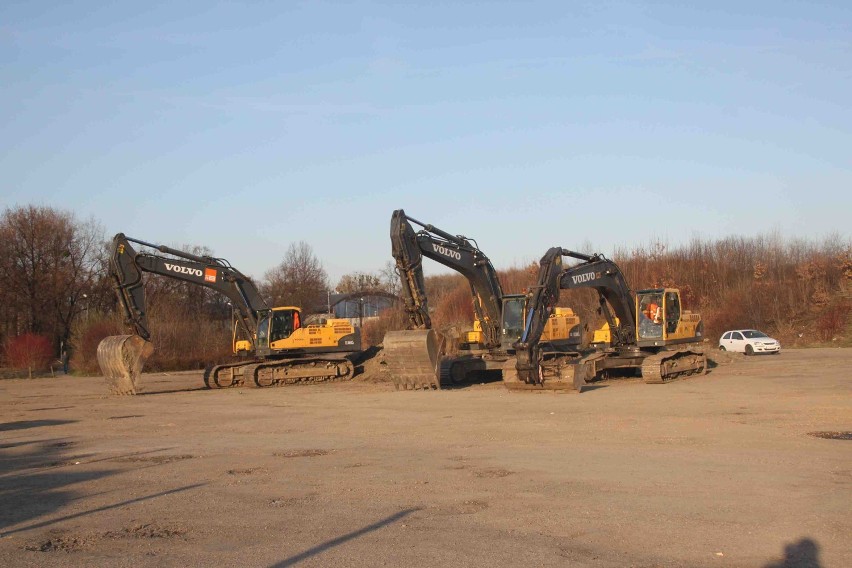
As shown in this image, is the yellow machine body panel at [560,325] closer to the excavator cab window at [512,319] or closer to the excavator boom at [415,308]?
the excavator cab window at [512,319]

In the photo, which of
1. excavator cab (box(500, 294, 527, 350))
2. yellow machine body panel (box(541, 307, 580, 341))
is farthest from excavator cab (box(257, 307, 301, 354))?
yellow machine body panel (box(541, 307, 580, 341))

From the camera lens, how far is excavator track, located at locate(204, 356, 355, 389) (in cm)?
3253

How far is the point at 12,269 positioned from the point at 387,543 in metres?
59.8

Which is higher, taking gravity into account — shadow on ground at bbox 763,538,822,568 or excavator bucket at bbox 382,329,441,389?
excavator bucket at bbox 382,329,441,389

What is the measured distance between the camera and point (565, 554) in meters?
8.08

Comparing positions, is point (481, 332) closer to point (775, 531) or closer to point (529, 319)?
point (529, 319)

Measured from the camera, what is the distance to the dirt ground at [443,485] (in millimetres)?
8359

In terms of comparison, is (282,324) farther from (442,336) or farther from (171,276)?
(442,336)

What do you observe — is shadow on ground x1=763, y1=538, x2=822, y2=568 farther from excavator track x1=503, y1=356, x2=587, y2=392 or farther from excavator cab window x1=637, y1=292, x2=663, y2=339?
excavator cab window x1=637, y1=292, x2=663, y2=339

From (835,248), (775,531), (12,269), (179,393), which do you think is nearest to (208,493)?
(775,531)

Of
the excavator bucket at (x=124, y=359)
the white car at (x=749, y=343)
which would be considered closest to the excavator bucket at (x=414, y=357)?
the excavator bucket at (x=124, y=359)

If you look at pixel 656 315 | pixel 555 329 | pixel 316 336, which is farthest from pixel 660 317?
pixel 316 336

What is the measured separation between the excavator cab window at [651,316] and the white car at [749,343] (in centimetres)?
1593

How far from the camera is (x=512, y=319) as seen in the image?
2945 centimetres
